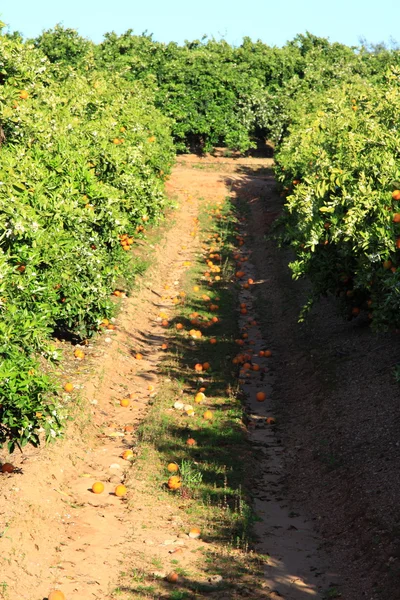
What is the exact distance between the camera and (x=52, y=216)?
11.1 metres

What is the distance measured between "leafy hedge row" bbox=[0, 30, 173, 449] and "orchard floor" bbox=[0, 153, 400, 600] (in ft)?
2.58

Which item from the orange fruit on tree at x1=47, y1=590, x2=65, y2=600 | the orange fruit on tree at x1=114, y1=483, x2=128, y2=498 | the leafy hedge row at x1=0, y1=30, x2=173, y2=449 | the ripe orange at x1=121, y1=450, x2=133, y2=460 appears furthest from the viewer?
the ripe orange at x1=121, y1=450, x2=133, y2=460

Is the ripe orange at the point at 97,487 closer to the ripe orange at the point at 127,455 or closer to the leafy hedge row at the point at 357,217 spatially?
the ripe orange at the point at 127,455

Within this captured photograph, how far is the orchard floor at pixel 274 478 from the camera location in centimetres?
739

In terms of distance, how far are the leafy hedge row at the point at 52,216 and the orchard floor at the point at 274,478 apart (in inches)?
31.0

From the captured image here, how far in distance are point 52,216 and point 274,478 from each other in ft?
15.3

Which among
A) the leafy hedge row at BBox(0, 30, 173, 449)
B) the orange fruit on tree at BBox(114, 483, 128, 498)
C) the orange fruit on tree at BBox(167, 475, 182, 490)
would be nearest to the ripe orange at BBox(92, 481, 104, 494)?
the orange fruit on tree at BBox(114, 483, 128, 498)

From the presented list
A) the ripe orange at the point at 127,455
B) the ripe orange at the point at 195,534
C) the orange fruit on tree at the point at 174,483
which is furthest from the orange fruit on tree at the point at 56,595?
the ripe orange at the point at 127,455

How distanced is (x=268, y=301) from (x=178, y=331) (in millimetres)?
3309

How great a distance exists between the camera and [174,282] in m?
19.2

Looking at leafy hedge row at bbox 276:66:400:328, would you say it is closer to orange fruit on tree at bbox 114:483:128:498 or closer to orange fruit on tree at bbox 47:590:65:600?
orange fruit on tree at bbox 114:483:128:498

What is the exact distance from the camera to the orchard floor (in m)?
7.39

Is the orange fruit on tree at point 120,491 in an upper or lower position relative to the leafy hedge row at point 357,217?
lower

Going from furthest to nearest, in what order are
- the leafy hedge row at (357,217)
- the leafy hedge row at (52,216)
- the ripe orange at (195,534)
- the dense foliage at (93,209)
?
the leafy hedge row at (357,217), the ripe orange at (195,534), the dense foliage at (93,209), the leafy hedge row at (52,216)
